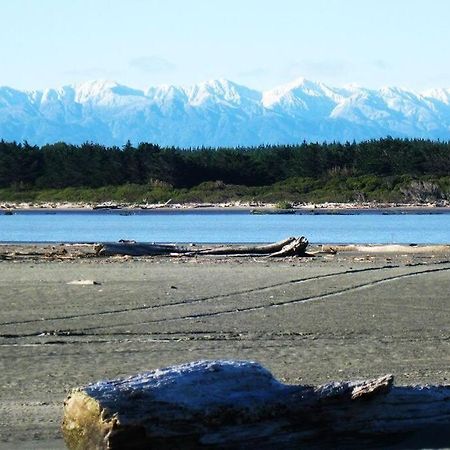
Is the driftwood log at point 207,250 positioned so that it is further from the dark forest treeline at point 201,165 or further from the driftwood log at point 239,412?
the dark forest treeline at point 201,165

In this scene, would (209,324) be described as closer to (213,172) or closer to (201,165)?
(213,172)

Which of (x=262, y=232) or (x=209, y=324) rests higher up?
(x=209, y=324)

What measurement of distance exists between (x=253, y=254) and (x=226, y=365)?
2157cm

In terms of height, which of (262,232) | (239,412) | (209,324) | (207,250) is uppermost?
(239,412)

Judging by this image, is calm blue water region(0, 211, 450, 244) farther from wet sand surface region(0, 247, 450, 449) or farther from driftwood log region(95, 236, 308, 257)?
wet sand surface region(0, 247, 450, 449)

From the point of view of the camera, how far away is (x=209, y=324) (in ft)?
50.9

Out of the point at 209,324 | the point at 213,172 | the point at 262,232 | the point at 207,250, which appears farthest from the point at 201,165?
the point at 209,324

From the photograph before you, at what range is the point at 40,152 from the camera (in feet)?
339

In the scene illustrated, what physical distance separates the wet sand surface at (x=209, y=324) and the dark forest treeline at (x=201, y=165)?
70228 millimetres

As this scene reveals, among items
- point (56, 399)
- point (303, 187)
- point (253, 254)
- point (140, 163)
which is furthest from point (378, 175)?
point (56, 399)

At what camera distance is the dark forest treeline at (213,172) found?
304 ft

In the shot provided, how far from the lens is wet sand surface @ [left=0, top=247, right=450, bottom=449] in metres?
11.2

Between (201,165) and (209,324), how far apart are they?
83416 millimetres

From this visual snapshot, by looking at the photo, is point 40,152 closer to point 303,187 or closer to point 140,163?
point 140,163
